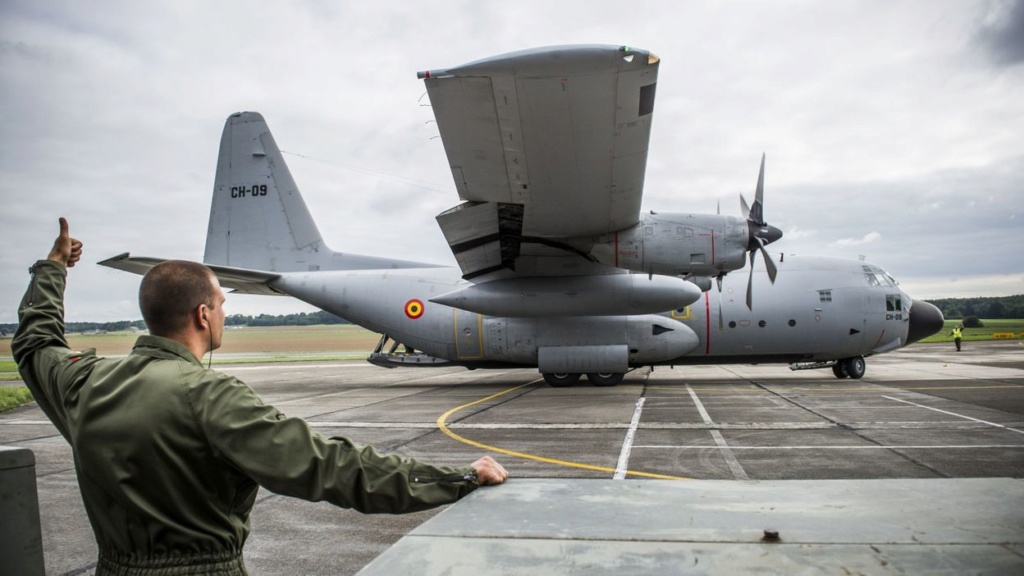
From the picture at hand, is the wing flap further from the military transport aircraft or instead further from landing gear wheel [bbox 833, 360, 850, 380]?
landing gear wheel [bbox 833, 360, 850, 380]

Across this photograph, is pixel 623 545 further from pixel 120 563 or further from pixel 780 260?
pixel 780 260

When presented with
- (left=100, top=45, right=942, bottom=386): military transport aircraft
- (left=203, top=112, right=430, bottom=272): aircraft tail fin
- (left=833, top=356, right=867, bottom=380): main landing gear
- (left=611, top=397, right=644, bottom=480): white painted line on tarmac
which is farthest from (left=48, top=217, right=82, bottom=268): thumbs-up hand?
(left=833, top=356, right=867, bottom=380): main landing gear

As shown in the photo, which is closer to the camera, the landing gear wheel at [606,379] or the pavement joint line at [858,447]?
the pavement joint line at [858,447]

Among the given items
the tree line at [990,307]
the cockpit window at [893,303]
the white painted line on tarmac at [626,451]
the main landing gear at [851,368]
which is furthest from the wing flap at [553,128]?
the tree line at [990,307]

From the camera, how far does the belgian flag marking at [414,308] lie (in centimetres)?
1873

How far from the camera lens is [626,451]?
29.1 feet

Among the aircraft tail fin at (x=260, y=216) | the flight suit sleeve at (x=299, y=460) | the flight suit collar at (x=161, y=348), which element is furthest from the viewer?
the aircraft tail fin at (x=260, y=216)

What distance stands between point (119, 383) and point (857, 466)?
25.5ft

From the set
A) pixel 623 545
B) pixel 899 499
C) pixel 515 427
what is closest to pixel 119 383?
pixel 623 545

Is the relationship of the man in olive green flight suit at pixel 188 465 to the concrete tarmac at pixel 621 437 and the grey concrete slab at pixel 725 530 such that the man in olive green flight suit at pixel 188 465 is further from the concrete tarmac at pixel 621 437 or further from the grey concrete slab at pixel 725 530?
the concrete tarmac at pixel 621 437

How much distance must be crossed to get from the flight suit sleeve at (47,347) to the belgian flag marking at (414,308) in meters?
15.9

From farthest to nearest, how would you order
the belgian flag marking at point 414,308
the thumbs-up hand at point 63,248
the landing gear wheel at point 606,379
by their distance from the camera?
1. the belgian flag marking at point 414,308
2. the landing gear wheel at point 606,379
3. the thumbs-up hand at point 63,248

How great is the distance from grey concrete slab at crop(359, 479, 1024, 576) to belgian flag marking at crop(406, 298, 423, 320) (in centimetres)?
1649

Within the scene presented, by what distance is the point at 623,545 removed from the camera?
186 cm
